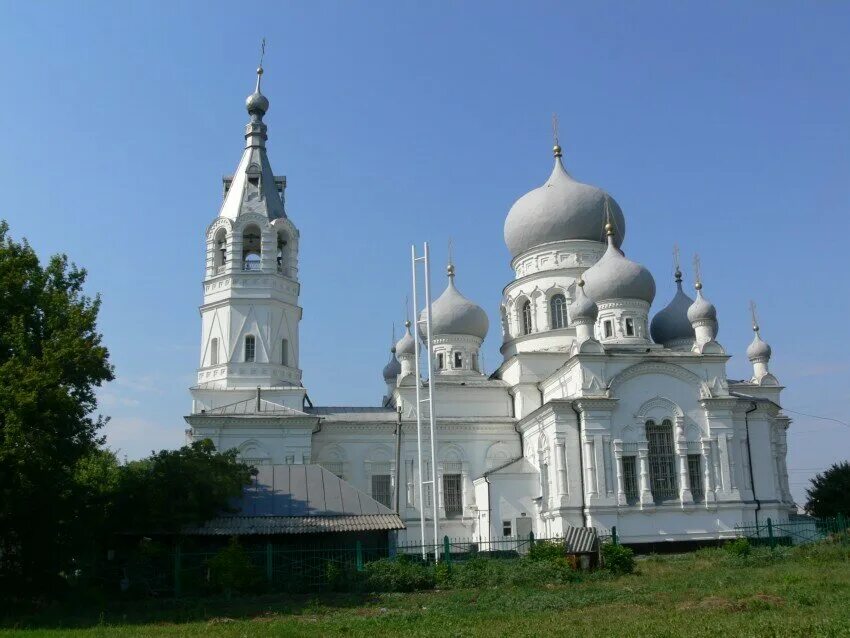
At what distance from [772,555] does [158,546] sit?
1291cm

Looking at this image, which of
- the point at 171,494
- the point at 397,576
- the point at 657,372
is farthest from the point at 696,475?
the point at 171,494

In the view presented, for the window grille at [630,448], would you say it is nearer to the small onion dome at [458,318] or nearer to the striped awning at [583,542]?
the striped awning at [583,542]

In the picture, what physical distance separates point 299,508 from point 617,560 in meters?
6.80

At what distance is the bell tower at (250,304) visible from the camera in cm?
2808

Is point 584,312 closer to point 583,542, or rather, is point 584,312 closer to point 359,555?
point 583,542

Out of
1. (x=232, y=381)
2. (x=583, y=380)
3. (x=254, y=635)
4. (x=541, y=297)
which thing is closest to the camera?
(x=254, y=635)

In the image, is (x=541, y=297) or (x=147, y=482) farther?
(x=541, y=297)

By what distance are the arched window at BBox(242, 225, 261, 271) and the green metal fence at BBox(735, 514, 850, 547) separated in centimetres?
1786

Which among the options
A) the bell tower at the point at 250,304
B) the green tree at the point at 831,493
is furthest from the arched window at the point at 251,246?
the green tree at the point at 831,493

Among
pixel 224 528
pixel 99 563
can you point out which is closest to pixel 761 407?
pixel 224 528

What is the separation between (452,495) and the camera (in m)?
29.3

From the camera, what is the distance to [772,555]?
18.4 meters

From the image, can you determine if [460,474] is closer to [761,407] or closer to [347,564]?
[761,407]

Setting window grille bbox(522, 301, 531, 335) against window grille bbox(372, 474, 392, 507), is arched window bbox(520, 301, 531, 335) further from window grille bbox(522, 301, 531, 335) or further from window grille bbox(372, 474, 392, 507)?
window grille bbox(372, 474, 392, 507)
